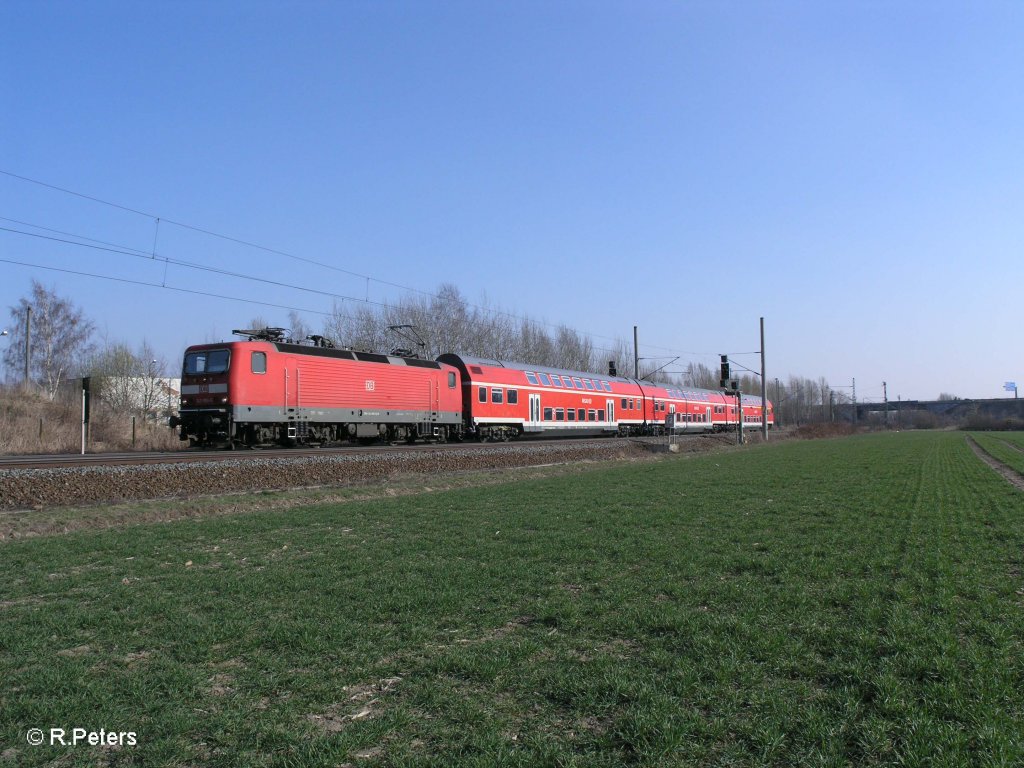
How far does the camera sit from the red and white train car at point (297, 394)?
23000mm

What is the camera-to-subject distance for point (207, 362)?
23.4 metres

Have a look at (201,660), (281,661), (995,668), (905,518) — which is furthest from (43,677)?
(905,518)

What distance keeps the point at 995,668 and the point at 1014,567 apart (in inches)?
160

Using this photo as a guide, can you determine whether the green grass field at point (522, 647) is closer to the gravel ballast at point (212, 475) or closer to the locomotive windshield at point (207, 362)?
the gravel ballast at point (212, 475)

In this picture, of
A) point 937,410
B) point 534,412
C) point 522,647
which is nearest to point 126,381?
point 534,412

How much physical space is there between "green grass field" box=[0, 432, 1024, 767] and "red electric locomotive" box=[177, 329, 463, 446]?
13.2 metres

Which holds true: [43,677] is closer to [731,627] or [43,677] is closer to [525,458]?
[731,627]

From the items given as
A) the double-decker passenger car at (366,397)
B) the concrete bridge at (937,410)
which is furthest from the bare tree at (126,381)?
the concrete bridge at (937,410)

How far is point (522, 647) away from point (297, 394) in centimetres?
2096

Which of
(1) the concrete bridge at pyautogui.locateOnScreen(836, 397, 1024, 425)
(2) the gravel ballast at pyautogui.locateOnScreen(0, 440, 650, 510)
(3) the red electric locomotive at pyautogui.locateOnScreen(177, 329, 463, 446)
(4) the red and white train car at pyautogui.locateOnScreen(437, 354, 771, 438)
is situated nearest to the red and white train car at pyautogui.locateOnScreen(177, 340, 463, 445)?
(3) the red electric locomotive at pyautogui.locateOnScreen(177, 329, 463, 446)

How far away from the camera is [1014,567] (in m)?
7.89

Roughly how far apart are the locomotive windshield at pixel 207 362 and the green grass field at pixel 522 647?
1338 cm

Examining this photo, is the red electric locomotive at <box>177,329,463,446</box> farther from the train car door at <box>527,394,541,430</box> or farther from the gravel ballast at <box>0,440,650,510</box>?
the train car door at <box>527,394,541,430</box>

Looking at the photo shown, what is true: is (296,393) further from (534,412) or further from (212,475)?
(534,412)
